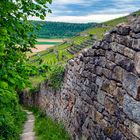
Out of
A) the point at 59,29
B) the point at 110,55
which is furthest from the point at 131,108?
the point at 59,29

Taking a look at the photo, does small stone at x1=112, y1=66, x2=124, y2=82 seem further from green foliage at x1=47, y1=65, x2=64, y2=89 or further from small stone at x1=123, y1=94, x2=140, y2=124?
green foliage at x1=47, y1=65, x2=64, y2=89

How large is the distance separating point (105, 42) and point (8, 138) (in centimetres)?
732

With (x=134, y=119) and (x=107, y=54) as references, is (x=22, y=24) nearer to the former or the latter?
(x=107, y=54)

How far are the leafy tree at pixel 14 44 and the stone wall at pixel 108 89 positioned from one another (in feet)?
5.74

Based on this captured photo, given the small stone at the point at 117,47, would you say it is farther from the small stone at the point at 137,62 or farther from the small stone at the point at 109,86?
the small stone at the point at 137,62

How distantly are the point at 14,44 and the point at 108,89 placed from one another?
7.83ft

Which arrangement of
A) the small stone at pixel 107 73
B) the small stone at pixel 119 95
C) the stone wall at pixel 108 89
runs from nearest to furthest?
the stone wall at pixel 108 89, the small stone at pixel 119 95, the small stone at pixel 107 73

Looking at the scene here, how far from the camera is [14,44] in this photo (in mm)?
9266

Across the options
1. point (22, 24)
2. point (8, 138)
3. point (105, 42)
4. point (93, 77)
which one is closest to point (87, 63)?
point (93, 77)

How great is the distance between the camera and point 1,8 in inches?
328

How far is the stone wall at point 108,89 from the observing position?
7.54 meters

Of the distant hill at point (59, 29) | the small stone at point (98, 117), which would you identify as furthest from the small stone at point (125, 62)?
the distant hill at point (59, 29)

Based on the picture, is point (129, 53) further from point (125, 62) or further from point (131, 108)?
point (131, 108)

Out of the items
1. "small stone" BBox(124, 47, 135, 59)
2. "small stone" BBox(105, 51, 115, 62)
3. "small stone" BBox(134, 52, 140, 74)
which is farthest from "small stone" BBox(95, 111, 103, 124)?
"small stone" BBox(134, 52, 140, 74)
